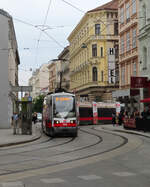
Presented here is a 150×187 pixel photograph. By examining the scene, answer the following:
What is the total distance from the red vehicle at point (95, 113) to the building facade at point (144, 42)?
9.94 m

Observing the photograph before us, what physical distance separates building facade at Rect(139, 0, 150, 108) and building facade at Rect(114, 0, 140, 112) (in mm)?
3318

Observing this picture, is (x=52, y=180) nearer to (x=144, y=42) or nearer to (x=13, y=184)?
(x=13, y=184)

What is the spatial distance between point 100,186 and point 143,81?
27.9 metres

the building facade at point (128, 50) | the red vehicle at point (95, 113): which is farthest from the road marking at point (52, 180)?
the red vehicle at point (95, 113)

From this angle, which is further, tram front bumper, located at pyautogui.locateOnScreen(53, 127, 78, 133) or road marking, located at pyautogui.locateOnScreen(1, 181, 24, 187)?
tram front bumper, located at pyautogui.locateOnScreen(53, 127, 78, 133)

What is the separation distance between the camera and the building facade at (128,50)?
137 ft

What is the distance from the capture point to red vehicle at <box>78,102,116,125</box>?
45.6 meters

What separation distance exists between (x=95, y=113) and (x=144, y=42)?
528 inches

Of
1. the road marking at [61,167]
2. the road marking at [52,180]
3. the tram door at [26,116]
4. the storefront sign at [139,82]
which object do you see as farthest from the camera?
the storefront sign at [139,82]

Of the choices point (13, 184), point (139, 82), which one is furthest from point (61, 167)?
point (139, 82)

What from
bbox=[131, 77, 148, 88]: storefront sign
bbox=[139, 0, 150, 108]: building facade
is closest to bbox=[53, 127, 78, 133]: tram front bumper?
bbox=[131, 77, 148, 88]: storefront sign

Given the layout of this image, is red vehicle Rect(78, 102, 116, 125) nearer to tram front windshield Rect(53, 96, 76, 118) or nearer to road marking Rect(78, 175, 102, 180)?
tram front windshield Rect(53, 96, 76, 118)

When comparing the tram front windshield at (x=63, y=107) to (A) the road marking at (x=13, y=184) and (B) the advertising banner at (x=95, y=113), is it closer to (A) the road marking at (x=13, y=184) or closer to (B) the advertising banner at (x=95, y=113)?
(A) the road marking at (x=13, y=184)

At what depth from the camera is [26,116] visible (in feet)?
83.5
